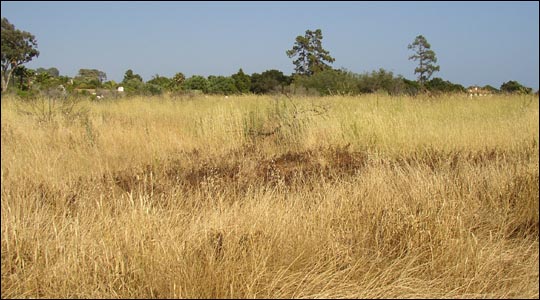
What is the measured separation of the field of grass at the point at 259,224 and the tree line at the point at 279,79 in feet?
0.81

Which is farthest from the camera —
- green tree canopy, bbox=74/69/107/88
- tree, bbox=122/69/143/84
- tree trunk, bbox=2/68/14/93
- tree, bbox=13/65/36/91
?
tree, bbox=122/69/143/84

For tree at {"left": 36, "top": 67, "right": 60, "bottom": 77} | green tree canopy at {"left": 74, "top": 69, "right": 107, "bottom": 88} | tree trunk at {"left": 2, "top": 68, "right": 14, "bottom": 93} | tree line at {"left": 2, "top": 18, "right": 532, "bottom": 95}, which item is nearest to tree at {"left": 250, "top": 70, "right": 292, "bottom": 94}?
tree line at {"left": 2, "top": 18, "right": 532, "bottom": 95}

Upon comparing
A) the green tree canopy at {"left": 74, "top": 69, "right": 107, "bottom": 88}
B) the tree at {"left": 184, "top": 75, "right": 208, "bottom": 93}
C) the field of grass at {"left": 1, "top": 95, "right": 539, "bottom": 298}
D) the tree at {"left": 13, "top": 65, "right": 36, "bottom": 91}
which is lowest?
the field of grass at {"left": 1, "top": 95, "right": 539, "bottom": 298}

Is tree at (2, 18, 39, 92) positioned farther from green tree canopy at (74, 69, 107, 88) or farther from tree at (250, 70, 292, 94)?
tree at (250, 70, 292, 94)

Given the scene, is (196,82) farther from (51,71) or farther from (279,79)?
(51,71)

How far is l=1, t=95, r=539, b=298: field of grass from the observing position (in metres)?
2.41

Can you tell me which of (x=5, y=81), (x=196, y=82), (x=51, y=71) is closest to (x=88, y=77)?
(x=51, y=71)

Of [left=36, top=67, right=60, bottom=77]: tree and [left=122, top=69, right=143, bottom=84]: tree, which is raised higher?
[left=122, top=69, right=143, bottom=84]: tree

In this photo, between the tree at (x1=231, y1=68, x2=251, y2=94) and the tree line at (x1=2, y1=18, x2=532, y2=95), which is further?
the tree at (x1=231, y1=68, x2=251, y2=94)

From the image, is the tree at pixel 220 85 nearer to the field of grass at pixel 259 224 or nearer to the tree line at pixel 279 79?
the tree line at pixel 279 79

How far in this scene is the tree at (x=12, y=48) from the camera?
229cm

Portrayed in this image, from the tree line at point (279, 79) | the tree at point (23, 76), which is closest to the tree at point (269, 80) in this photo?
the tree line at point (279, 79)

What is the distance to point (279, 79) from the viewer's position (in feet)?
54.2

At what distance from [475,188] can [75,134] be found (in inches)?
169
